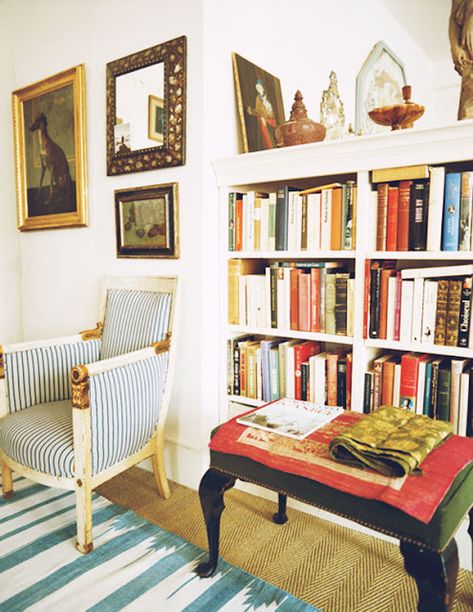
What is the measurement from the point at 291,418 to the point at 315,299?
0.56 metres

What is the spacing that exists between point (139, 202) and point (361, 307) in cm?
118

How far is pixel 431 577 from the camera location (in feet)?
3.37

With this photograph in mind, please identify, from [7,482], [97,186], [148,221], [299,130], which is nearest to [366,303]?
[299,130]

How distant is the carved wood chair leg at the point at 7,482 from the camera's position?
2.00 meters

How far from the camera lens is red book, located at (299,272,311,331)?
1.88 meters

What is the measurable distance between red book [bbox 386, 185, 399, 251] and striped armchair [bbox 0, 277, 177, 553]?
2.99ft

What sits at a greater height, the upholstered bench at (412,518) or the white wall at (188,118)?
the white wall at (188,118)

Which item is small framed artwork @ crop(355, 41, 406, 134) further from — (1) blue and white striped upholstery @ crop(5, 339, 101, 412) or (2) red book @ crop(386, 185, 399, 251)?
(1) blue and white striped upholstery @ crop(5, 339, 101, 412)

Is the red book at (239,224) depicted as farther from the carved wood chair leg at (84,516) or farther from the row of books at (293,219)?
the carved wood chair leg at (84,516)

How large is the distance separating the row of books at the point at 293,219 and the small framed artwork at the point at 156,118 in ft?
1.46

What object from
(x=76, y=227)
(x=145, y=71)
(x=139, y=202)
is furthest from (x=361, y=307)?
(x=76, y=227)

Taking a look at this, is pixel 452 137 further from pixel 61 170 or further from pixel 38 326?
pixel 38 326

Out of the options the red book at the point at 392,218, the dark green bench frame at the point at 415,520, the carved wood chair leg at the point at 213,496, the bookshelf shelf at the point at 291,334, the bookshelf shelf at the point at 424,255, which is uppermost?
the red book at the point at 392,218

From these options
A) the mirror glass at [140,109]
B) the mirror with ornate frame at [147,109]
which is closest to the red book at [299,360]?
the mirror with ornate frame at [147,109]
